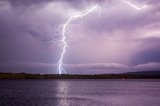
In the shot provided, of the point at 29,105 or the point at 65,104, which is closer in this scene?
the point at 29,105

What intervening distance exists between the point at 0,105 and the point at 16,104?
264 centimetres

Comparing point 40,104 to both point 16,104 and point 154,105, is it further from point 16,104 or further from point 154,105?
point 154,105

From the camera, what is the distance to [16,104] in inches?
1785

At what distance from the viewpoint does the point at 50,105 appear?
45500mm

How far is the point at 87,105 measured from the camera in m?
45.4

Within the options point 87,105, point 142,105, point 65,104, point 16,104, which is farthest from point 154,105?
point 16,104

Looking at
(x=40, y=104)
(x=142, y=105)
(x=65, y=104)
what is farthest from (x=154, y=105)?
(x=40, y=104)

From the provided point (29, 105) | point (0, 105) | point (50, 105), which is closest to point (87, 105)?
point (50, 105)

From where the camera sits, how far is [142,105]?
45344mm

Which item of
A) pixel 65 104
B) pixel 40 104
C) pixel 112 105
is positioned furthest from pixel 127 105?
pixel 40 104

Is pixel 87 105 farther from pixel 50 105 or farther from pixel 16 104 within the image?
pixel 16 104

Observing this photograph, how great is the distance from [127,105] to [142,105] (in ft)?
7.16

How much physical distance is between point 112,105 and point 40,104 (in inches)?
398

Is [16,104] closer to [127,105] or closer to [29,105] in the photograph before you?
[29,105]
